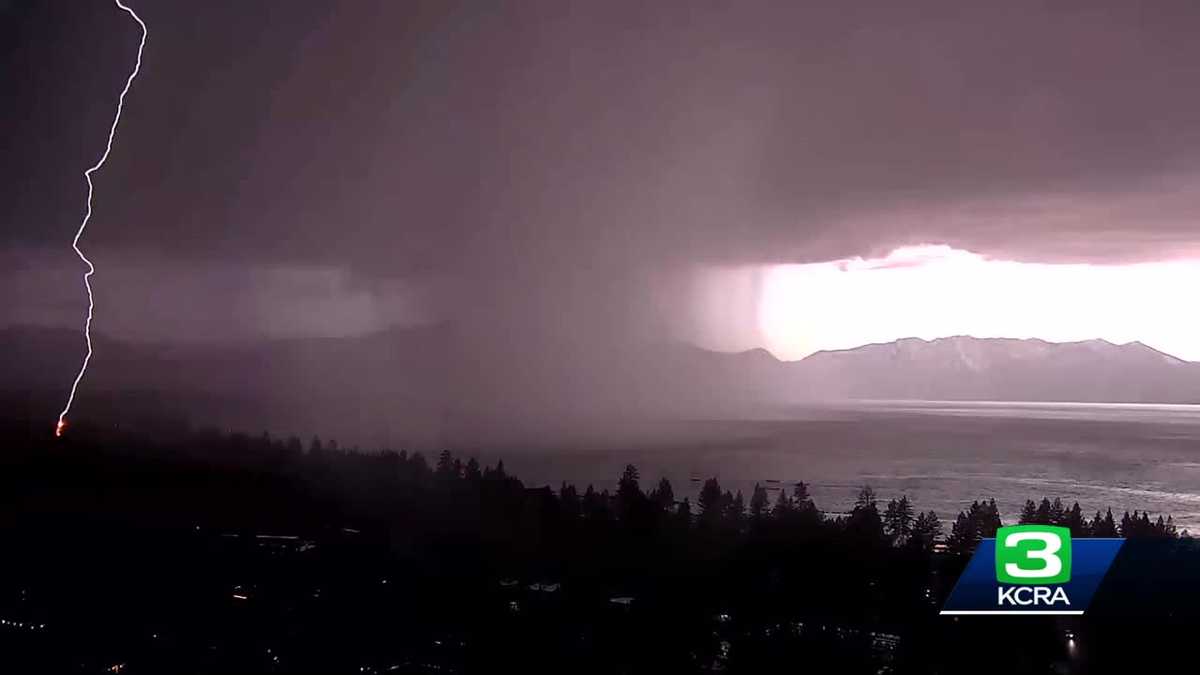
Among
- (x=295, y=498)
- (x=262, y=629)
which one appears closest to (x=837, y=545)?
(x=262, y=629)

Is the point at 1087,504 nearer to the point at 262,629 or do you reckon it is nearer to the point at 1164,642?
the point at 1164,642

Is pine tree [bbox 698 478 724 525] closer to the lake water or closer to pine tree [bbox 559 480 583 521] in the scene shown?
pine tree [bbox 559 480 583 521]

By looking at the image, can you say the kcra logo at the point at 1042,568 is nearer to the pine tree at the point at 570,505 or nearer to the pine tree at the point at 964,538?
the pine tree at the point at 964,538

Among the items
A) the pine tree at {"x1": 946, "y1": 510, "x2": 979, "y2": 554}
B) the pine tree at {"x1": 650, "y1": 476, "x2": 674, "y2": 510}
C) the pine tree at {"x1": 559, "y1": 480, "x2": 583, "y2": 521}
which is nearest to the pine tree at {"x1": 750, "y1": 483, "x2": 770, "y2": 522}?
the pine tree at {"x1": 650, "y1": 476, "x2": 674, "y2": 510}

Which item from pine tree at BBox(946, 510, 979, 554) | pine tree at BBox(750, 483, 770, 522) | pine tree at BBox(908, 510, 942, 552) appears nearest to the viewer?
pine tree at BBox(908, 510, 942, 552)

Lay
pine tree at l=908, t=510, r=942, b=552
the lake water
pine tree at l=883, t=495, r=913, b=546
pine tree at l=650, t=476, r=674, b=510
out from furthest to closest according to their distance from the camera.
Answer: the lake water, pine tree at l=650, t=476, r=674, b=510, pine tree at l=883, t=495, r=913, b=546, pine tree at l=908, t=510, r=942, b=552

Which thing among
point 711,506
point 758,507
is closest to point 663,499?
point 711,506
